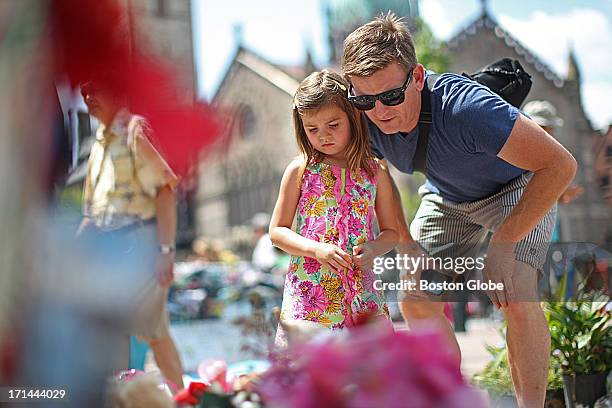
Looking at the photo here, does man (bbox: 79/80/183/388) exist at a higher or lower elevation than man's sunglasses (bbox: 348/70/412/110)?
lower

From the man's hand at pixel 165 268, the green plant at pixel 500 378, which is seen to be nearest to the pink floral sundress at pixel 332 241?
the green plant at pixel 500 378

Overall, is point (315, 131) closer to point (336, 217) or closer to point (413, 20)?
point (336, 217)

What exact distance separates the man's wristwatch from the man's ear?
142 centimetres

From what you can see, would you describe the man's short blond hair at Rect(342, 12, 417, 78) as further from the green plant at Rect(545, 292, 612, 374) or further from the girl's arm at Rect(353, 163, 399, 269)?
the green plant at Rect(545, 292, 612, 374)

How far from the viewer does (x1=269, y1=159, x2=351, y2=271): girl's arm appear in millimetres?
2184

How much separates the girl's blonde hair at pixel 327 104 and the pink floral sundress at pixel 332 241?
3 cm

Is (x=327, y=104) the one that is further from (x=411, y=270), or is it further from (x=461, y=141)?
(x=411, y=270)

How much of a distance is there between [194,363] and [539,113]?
115 inches

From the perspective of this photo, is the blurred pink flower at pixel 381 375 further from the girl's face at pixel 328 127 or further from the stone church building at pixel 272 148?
the stone church building at pixel 272 148

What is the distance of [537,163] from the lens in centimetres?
211

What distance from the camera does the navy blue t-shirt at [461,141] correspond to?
210cm

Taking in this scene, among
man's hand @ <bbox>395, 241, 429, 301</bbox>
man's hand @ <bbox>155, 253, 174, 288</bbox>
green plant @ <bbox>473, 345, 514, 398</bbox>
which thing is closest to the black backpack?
man's hand @ <bbox>395, 241, 429, 301</bbox>

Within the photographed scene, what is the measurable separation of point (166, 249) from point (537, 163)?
169 centimetres

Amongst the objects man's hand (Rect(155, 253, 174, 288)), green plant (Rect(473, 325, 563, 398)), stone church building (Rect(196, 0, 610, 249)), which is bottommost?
green plant (Rect(473, 325, 563, 398))
